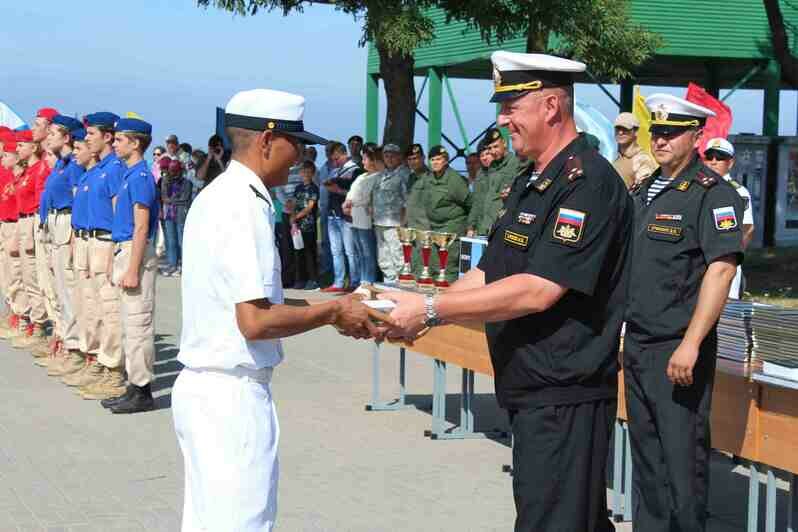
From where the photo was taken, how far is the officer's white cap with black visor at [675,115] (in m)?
5.82

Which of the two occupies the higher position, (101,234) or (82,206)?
(82,206)

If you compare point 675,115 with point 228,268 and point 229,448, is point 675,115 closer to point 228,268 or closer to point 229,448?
point 228,268

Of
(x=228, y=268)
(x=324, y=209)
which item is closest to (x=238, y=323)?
(x=228, y=268)

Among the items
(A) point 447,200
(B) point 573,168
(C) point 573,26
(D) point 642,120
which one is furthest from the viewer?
(C) point 573,26

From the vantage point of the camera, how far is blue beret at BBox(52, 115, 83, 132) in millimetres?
12000

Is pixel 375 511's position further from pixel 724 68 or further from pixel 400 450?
pixel 724 68

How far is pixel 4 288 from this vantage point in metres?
14.9

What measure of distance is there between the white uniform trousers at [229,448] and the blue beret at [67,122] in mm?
8213

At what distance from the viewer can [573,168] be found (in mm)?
4145

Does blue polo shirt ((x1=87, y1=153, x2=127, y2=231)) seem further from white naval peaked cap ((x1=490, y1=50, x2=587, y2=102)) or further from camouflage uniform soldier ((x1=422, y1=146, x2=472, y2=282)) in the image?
white naval peaked cap ((x1=490, y1=50, x2=587, y2=102))

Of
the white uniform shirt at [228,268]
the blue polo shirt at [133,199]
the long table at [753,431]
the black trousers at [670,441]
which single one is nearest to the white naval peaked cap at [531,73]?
the white uniform shirt at [228,268]

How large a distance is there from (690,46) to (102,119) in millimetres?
18056

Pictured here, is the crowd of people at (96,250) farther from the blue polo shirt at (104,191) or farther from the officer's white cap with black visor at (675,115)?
the officer's white cap with black visor at (675,115)

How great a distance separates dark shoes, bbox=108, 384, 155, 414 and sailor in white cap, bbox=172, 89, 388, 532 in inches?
236
